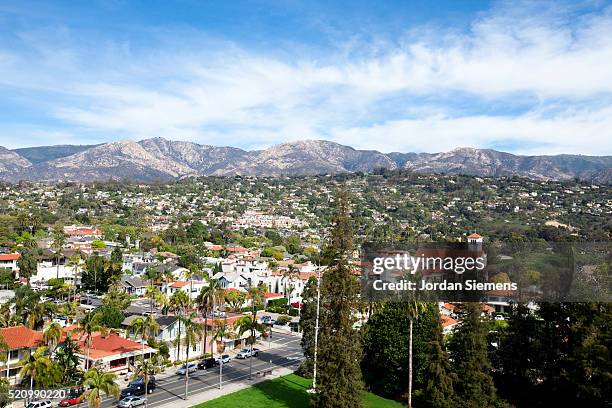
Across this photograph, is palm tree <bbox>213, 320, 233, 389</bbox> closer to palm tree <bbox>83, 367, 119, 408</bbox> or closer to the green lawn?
the green lawn

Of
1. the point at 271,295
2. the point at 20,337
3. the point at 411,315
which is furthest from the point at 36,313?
the point at 271,295

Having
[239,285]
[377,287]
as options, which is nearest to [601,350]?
[377,287]

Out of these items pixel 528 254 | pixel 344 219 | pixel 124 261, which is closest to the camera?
pixel 344 219

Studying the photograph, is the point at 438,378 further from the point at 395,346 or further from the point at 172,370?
the point at 172,370

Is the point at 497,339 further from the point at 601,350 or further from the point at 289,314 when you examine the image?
the point at 289,314

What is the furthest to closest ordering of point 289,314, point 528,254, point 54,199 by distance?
point 54,199 < point 289,314 < point 528,254

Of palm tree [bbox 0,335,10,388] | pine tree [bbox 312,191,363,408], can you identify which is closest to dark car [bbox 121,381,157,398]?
palm tree [bbox 0,335,10,388]
